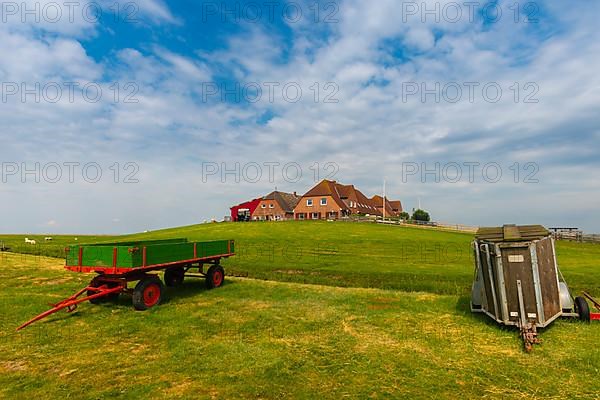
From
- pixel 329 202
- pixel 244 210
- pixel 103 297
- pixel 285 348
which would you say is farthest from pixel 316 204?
pixel 285 348

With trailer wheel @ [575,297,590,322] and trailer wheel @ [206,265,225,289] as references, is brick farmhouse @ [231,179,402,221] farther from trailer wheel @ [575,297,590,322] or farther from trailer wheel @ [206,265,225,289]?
trailer wheel @ [575,297,590,322]

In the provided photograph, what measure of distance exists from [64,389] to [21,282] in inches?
433

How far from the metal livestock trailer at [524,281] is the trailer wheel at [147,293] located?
9.02 meters

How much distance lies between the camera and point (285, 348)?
6859 millimetres

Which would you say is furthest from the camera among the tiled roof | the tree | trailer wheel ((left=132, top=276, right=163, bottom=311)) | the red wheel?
the tree

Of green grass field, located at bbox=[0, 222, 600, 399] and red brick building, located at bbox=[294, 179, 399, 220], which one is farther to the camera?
red brick building, located at bbox=[294, 179, 399, 220]

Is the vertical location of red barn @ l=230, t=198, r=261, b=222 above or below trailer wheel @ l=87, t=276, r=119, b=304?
above

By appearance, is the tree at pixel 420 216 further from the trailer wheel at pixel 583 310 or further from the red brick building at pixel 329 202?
the trailer wheel at pixel 583 310

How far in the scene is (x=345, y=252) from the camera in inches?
1009

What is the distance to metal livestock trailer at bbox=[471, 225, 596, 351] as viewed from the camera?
23.9 feet

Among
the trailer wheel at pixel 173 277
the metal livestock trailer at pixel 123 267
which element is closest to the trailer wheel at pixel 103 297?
the metal livestock trailer at pixel 123 267

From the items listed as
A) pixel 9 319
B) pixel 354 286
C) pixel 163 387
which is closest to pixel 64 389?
pixel 163 387

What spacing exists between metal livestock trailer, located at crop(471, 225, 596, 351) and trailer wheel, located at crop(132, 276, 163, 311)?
9016 millimetres

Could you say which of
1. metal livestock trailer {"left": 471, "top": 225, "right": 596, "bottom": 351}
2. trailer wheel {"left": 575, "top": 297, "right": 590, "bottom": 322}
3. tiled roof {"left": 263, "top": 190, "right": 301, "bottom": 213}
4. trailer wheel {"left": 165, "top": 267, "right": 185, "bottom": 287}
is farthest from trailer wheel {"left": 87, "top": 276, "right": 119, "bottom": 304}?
tiled roof {"left": 263, "top": 190, "right": 301, "bottom": 213}
